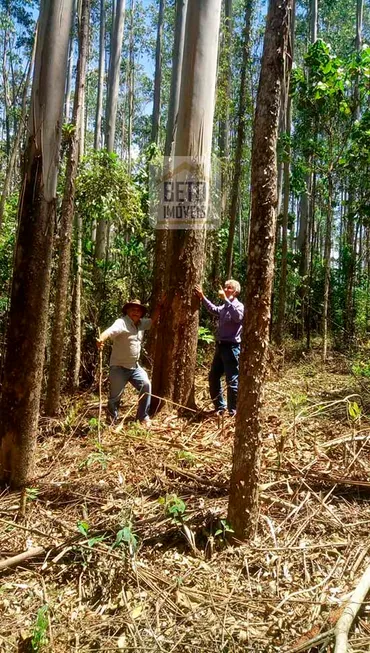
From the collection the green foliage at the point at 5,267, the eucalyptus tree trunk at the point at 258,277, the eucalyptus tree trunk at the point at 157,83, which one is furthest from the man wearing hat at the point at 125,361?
the eucalyptus tree trunk at the point at 157,83

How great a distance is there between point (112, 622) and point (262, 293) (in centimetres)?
210

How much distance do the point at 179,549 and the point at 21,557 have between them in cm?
104

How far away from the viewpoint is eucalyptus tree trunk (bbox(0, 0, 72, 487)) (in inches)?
158

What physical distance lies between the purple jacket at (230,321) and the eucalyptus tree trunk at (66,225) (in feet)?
Answer: 6.07

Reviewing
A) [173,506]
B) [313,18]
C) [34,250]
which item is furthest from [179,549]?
[313,18]

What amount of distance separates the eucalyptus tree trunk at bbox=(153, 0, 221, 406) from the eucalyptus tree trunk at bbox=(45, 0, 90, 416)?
139 centimetres

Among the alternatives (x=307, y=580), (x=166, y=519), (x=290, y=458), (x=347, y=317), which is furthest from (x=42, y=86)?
(x=347, y=317)

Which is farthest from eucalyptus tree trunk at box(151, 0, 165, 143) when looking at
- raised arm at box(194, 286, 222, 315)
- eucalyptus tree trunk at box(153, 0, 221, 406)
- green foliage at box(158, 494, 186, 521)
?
green foliage at box(158, 494, 186, 521)

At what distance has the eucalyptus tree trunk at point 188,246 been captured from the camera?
18.3ft

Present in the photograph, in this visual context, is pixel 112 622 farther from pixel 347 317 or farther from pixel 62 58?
pixel 347 317

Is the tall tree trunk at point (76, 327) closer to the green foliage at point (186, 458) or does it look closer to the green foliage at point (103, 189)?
the green foliage at point (103, 189)

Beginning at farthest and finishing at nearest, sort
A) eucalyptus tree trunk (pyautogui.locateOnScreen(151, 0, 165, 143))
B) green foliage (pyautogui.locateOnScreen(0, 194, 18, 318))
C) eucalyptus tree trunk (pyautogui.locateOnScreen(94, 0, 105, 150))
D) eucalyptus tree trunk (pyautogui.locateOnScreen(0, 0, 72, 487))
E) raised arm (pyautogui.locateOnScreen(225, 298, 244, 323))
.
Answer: eucalyptus tree trunk (pyautogui.locateOnScreen(151, 0, 165, 143)) < eucalyptus tree trunk (pyautogui.locateOnScreen(94, 0, 105, 150)) < green foliage (pyautogui.locateOnScreen(0, 194, 18, 318)) < raised arm (pyautogui.locateOnScreen(225, 298, 244, 323)) < eucalyptus tree trunk (pyautogui.locateOnScreen(0, 0, 72, 487))

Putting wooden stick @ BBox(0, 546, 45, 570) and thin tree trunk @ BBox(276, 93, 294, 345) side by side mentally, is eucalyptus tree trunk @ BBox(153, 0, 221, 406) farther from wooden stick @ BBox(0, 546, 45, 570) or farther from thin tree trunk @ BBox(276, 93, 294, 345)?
thin tree trunk @ BBox(276, 93, 294, 345)

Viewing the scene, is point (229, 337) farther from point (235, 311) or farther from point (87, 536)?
point (87, 536)
